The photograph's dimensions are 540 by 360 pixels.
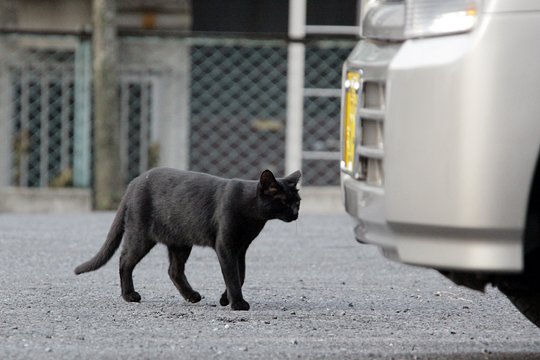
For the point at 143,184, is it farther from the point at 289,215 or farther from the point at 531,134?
the point at 531,134

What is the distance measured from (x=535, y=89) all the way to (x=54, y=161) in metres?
10.6

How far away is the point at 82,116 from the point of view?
13.4 metres

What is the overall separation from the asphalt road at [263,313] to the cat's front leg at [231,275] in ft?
0.25

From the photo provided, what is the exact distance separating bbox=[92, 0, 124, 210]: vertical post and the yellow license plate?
8122mm

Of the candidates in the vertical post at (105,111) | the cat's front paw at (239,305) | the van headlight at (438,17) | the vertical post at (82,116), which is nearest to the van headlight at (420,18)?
the van headlight at (438,17)

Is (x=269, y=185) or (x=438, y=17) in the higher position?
(x=438, y=17)

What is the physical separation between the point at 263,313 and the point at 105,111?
6.86 metres

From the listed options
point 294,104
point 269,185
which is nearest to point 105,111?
point 294,104

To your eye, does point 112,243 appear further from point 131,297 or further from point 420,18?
point 420,18

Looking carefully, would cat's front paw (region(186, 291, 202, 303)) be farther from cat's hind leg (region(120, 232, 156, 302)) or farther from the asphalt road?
cat's hind leg (region(120, 232, 156, 302))

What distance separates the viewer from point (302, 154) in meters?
14.1

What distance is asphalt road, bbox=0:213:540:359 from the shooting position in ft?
18.2

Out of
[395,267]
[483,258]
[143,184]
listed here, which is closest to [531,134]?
[483,258]

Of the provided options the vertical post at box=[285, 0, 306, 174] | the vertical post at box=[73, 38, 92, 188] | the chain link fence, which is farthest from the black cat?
the vertical post at box=[285, 0, 306, 174]
